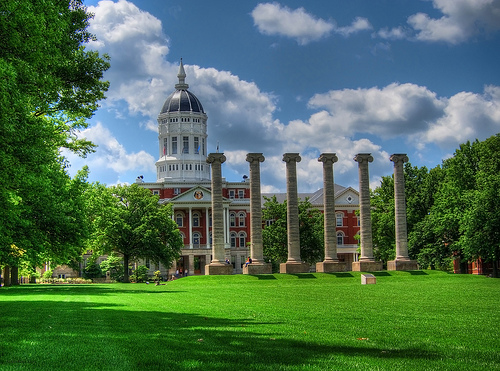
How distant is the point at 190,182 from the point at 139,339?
390 ft

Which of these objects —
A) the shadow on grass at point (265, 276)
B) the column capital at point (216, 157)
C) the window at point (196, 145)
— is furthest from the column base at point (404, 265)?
the window at point (196, 145)

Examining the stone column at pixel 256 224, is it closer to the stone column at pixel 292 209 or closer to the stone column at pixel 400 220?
the stone column at pixel 292 209

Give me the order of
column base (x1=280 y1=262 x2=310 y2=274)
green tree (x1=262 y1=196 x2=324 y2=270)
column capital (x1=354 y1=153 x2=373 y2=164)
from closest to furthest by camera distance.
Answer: column base (x1=280 y1=262 x2=310 y2=274) → column capital (x1=354 y1=153 x2=373 y2=164) → green tree (x1=262 y1=196 x2=324 y2=270)

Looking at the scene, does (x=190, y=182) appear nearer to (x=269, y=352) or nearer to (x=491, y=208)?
→ (x=491, y=208)

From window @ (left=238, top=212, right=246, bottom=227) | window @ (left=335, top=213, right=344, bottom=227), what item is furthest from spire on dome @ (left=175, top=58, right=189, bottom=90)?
window @ (left=335, top=213, right=344, bottom=227)

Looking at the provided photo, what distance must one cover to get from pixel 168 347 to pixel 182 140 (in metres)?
133

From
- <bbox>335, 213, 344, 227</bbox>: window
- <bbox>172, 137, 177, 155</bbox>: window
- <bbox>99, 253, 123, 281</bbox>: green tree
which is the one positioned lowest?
<bbox>99, 253, 123, 281</bbox>: green tree

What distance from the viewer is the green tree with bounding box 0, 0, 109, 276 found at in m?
21.1

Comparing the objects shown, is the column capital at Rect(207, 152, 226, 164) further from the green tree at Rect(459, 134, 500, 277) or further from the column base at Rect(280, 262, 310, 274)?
the green tree at Rect(459, 134, 500, 277)

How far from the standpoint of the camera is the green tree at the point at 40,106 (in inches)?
830

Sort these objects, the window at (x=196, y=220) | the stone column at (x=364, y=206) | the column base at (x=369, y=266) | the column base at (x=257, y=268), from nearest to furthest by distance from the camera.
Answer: the column base at (x=257, y=268) < the column base at (x=369, y=266) < the stone column at (x=364, y=206) < the window at (x=196, y=220)

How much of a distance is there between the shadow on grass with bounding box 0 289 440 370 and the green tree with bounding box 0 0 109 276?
741 cm

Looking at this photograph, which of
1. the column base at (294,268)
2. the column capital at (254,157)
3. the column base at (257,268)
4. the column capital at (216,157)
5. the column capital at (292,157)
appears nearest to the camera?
the column base at (257,268)

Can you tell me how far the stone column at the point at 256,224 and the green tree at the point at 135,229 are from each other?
18.1 m
